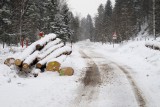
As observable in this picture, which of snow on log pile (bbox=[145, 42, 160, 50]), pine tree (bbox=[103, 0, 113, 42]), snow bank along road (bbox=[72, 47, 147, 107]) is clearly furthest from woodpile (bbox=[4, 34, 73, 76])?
pine tree (bbox=[103, 0, 113, 42])

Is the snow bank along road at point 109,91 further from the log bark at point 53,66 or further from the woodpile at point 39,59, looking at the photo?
the woodpile at point 39,59

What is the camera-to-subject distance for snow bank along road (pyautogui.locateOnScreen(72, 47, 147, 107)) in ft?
24.6

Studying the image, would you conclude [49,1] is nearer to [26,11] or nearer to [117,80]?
[26,11]

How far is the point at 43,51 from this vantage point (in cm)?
1346

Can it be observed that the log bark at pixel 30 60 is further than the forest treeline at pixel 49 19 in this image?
No

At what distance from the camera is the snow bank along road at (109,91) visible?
7492 mm

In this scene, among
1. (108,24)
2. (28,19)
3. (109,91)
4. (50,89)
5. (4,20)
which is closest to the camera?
(109,91)

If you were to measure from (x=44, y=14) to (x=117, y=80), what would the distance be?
31.9 meters

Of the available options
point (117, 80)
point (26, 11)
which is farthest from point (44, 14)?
point (117, 80)

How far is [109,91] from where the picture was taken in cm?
880

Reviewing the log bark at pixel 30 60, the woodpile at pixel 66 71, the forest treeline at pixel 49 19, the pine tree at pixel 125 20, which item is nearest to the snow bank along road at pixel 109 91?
the woodpile at pixel 66 71

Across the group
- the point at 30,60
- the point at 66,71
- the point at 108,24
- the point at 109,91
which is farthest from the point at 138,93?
the point at 108,24

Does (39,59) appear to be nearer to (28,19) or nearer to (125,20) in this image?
(28,19)

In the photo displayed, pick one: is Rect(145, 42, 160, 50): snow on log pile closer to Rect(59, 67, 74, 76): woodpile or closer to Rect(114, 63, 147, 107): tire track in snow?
Rect(114, 63, 147, 107): tire track in snow
